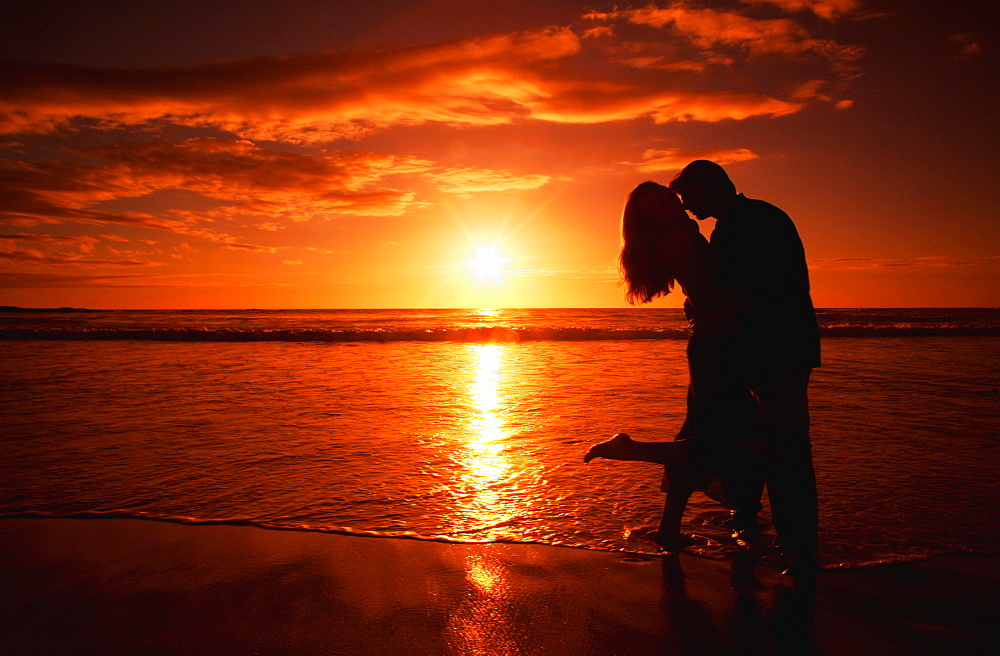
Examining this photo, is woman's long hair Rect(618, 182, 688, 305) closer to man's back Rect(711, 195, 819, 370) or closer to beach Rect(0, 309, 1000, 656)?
man's back Rect(711, 195, 819, 370)

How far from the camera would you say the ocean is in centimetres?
341

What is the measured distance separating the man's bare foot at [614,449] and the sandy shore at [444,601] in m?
0.52

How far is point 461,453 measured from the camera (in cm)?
504

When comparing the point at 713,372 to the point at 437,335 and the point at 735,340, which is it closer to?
the point at 735,340

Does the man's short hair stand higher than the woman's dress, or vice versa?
the man's short hair

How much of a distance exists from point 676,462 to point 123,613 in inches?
105

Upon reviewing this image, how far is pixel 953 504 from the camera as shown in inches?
144

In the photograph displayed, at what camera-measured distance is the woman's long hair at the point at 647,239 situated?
2803 mm

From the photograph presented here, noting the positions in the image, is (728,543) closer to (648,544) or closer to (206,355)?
(648,544)

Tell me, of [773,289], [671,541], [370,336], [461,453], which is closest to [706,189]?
[773,289]

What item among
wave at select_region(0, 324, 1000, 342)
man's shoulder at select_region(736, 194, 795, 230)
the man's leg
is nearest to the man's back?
man's shoulder at select_region(736, 194, 795, 230)

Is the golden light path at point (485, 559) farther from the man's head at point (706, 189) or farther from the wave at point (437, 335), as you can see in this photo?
the wave at point (437, 335)

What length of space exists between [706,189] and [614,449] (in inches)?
56.8

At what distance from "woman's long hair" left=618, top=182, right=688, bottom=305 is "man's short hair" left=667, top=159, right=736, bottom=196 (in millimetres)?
108
